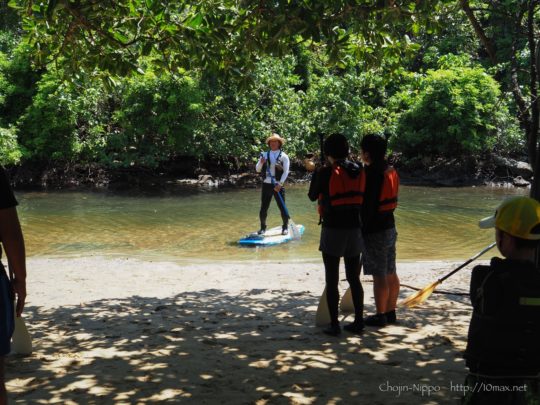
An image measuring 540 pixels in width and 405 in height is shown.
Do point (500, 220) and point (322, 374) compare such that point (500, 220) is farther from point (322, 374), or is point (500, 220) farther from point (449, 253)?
point (449, 253)

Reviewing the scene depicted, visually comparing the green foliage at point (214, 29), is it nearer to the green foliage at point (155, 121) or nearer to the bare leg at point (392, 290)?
the bare leg at point (392, 290)

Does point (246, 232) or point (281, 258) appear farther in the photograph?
point (246, 232)

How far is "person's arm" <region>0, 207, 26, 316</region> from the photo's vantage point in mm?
3361

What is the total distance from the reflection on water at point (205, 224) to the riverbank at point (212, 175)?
203cm

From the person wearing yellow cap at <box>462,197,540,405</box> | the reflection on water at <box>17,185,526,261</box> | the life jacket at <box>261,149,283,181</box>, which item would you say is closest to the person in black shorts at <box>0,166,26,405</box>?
the person wearing yellow cap at <box>462,197,540,405</box>

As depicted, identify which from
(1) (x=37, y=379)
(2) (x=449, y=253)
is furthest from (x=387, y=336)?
(2) (x=449, y=253)

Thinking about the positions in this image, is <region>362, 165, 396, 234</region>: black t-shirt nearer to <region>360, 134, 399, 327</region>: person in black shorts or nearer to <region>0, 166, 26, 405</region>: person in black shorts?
<region>360, 134, 399, 327</region>: person in black shorts

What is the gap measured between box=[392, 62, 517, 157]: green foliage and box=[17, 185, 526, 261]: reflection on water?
2991 mm

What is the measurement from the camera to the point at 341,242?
18.8ft

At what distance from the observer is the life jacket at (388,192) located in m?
6.04

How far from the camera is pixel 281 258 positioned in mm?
12141

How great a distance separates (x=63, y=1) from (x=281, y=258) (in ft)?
24.2

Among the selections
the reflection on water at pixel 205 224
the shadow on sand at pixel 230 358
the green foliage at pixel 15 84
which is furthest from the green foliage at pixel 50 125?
the shadow on sand at pixel 230 358

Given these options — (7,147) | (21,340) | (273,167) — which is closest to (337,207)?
(21,340)
